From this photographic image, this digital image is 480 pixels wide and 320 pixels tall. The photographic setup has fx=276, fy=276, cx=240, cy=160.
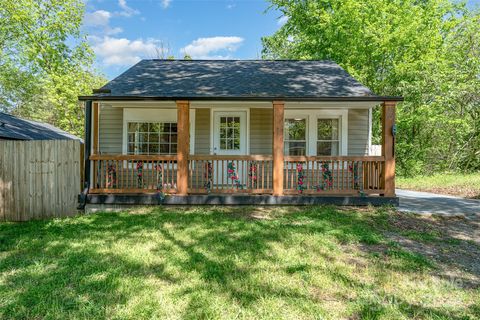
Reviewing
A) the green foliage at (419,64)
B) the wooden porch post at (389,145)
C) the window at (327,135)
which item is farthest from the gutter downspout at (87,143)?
the green foliage at (419,64)

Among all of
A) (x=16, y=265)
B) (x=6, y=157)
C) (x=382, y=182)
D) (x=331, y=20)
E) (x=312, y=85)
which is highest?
(x=331, y=20)

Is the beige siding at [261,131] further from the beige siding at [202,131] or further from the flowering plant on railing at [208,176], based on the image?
the flowering plant on railing at [208,176]

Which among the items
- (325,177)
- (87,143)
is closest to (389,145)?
(325,177)

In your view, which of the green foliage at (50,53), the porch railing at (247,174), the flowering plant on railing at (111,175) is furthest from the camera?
the green foliage at (50,53)

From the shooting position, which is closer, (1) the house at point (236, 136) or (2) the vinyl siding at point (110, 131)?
(1) the house at point (236, 136)

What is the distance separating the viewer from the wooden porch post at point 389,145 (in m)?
6.43

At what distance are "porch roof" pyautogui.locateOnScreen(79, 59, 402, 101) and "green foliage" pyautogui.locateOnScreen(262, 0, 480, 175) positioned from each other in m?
6.18

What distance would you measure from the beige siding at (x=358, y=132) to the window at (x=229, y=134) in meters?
3.34

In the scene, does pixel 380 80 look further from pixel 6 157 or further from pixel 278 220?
pixel 6 157

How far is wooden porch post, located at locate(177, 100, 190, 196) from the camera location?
21.3 ft

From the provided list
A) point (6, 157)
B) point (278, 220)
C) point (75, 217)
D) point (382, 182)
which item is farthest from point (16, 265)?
point (382, 182)

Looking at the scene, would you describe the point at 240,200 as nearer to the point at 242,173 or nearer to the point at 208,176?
the point at 242,173

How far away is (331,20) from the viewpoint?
1524 cm

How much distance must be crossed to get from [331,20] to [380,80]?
430cm
